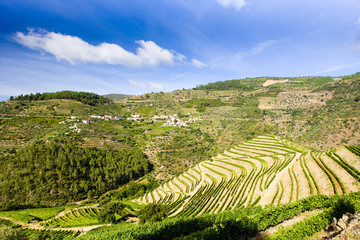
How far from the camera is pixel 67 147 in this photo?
204 ft

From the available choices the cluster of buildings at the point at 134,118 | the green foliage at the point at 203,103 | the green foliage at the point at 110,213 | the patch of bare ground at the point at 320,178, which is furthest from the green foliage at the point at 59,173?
the green foliage at the point at 203,103

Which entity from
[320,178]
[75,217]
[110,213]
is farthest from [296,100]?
[75,217]

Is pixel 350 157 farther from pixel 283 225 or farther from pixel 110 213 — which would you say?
pixel 110 213

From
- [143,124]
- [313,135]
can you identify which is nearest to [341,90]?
[313,135]

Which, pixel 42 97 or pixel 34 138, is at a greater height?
pixel 42 97

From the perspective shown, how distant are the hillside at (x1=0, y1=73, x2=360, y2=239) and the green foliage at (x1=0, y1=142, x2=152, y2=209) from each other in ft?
1.06

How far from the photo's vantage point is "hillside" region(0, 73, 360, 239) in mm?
22125

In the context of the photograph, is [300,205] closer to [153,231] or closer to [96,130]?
[153,231]

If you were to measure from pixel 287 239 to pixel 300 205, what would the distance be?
614 centimetres

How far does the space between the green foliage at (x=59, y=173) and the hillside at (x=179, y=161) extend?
32 cm

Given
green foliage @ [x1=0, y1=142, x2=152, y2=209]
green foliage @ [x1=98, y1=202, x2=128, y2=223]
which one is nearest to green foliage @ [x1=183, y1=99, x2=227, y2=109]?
green foliage @ [x1=0, y1=142, x2=152, y2=209]

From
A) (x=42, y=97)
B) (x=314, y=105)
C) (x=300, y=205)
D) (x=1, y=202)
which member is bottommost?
(x=1, y=202)

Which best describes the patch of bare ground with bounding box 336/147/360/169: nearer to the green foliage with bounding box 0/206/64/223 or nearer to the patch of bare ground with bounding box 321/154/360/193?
the patch of bare ground with bounding box 321/154/360/193

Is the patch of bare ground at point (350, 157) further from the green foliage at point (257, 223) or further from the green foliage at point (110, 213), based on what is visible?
the green foliage at point (110, 213)
